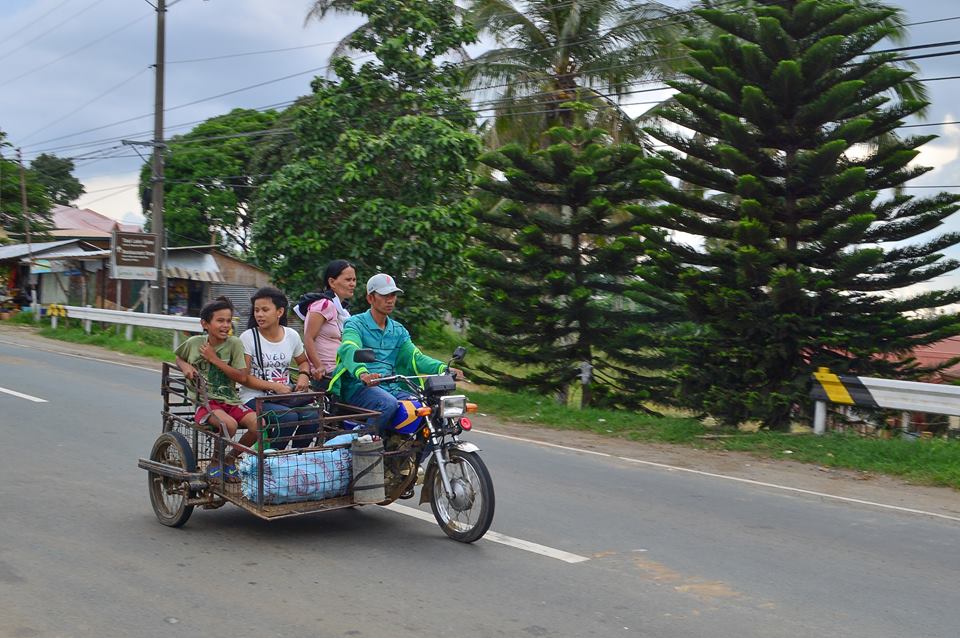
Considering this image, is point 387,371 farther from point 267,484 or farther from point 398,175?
point 398,175

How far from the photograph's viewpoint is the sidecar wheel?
6.22m

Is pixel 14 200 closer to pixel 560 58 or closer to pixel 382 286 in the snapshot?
pixel 560 58

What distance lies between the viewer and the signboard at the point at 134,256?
2410cm

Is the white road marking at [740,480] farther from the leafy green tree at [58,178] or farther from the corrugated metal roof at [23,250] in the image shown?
the leafy green tree at [58,178]

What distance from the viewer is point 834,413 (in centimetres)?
1248

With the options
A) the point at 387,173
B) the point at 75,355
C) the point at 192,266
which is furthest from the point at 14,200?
the point at 387,173

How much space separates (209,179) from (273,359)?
124ft

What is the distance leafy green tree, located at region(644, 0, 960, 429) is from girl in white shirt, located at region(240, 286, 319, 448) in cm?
751

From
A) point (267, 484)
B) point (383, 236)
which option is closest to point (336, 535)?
point (267, 484)

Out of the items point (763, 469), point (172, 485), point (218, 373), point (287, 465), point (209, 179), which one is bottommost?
point (763, 469)

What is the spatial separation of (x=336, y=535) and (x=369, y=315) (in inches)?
57.8

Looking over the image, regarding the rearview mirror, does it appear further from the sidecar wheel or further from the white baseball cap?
the sidecar wheel

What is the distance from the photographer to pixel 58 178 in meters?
65.1

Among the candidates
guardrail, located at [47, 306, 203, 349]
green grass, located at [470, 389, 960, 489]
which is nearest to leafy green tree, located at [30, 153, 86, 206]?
guardrail, located at [47, 306, 203, 349]
